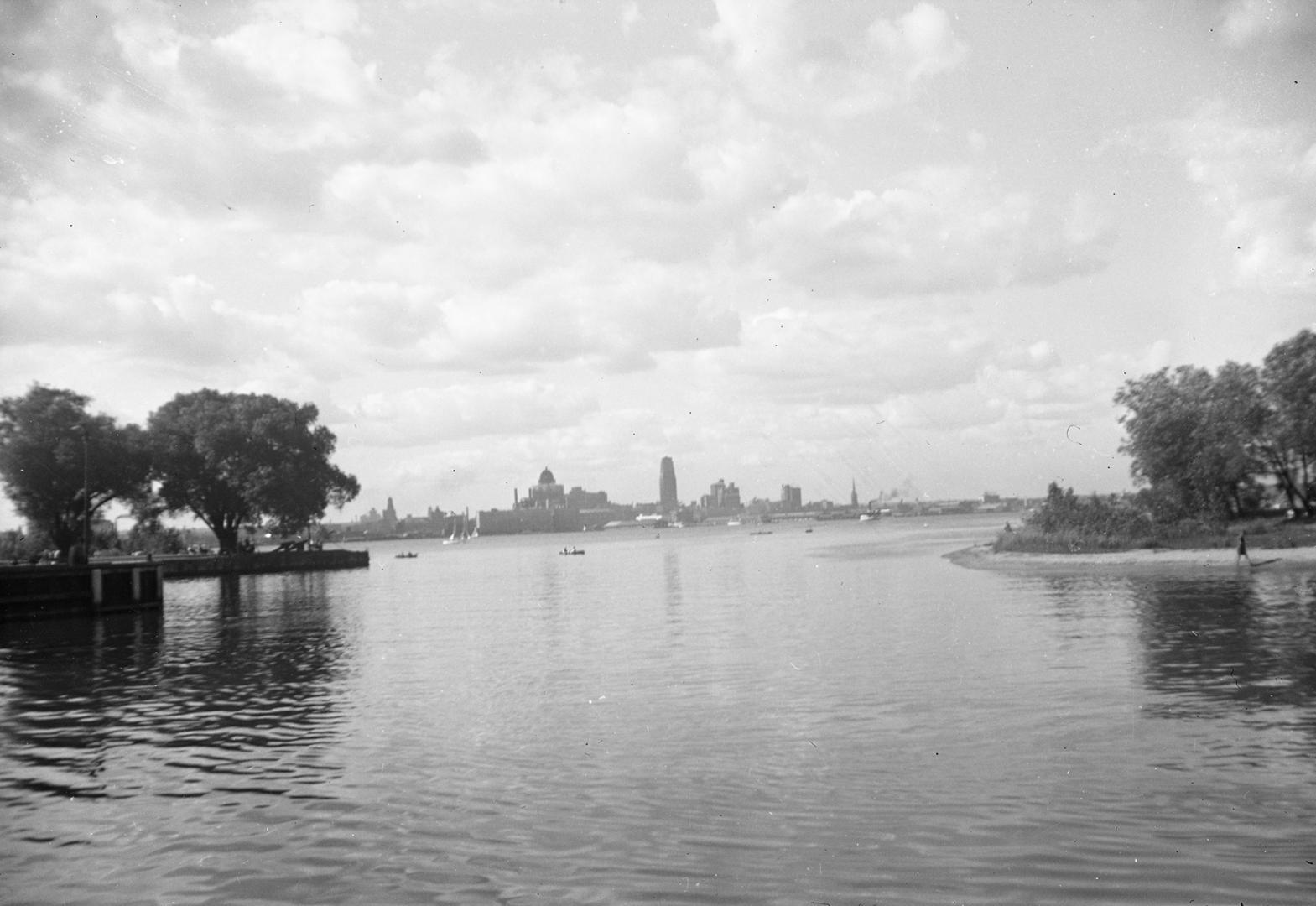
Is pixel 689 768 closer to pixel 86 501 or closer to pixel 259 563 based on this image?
pixel 86 501

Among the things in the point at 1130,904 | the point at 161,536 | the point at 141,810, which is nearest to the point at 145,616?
the point at 141,810

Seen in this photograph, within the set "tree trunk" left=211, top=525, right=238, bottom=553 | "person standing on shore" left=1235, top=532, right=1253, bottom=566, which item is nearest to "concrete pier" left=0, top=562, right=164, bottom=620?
"tree trunk" left=211, top=525, right=238, bottom=553

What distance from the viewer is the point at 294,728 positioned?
23.3 metres

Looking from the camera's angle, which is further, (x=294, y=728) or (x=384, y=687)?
(x=384, y=687)

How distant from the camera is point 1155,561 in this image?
232 feet

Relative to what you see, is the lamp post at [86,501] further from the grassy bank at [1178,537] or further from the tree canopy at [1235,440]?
the tree canopy at [1235,440]

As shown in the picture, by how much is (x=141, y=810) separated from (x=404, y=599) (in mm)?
53844

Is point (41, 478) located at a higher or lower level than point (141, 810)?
higher

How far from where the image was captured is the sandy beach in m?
63.3

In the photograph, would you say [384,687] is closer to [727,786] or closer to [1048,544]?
[727,786]

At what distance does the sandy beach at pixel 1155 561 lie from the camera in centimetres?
6331

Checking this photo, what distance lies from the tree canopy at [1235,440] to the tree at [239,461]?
91.5 m

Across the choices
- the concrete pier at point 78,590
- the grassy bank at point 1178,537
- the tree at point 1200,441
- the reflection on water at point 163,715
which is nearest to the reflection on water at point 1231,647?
the reflection on water at point 163,715

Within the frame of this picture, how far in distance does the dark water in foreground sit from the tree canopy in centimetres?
4252
